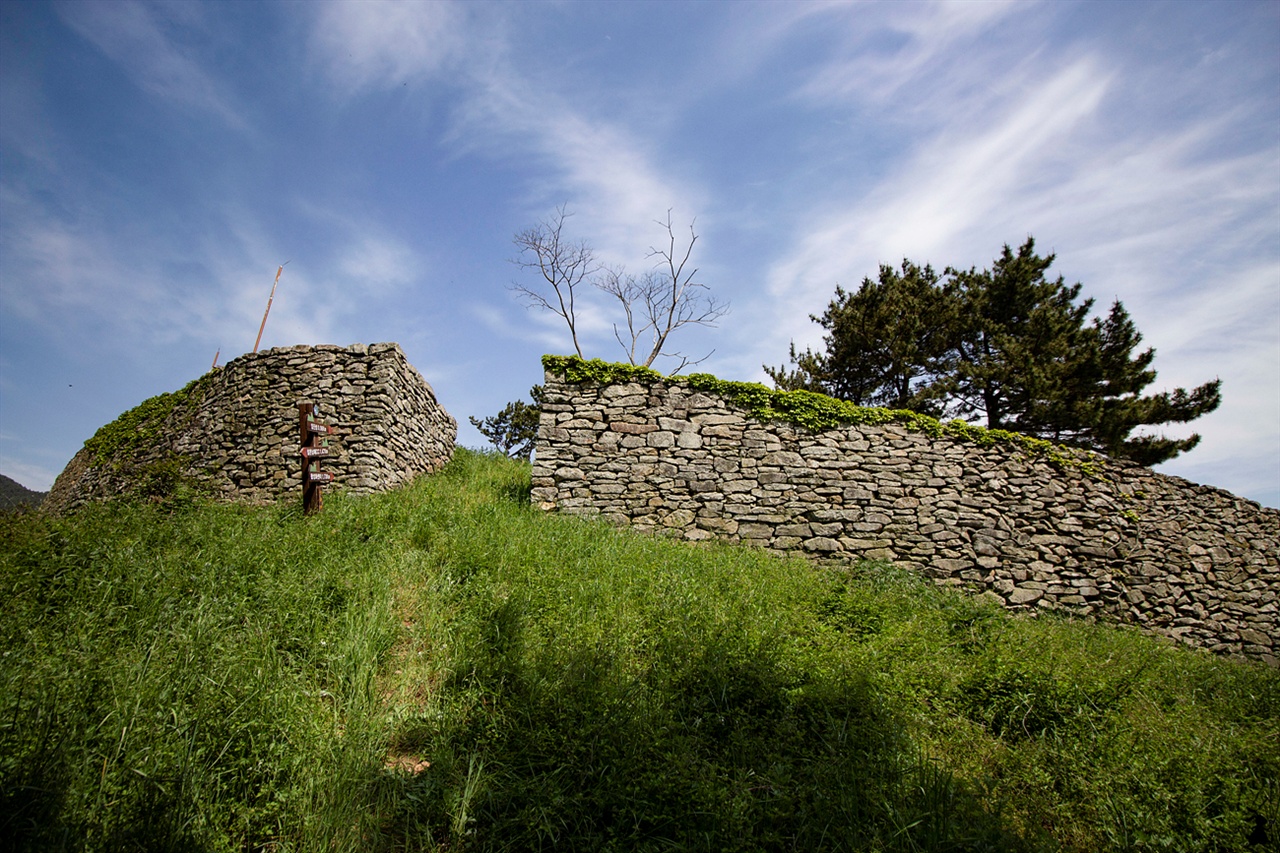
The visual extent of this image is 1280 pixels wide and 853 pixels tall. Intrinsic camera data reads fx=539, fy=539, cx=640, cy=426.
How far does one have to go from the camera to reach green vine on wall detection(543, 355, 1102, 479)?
9.42 m

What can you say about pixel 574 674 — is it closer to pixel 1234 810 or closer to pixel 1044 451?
pixel 1234 810

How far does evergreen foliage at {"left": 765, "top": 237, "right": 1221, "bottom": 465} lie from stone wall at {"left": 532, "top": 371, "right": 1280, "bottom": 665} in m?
6.57

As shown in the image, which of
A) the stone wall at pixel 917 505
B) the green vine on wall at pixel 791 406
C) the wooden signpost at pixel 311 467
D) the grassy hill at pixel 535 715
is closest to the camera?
the grassy hill at pixel 535 715

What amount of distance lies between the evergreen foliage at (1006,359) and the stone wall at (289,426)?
12.7 metres

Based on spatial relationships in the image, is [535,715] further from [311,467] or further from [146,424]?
[146,424]

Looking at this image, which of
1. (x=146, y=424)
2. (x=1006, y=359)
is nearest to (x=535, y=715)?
(x=146, y=424)

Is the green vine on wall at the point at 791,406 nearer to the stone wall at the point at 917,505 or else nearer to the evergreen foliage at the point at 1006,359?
the stone wall at the point at 917,505

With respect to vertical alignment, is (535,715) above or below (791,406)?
below

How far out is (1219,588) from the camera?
9.32 metres

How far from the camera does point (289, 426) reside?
31.4ft

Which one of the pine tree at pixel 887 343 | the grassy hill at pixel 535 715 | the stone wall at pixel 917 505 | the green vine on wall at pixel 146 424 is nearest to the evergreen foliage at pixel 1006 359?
the pine tree at pixel 887 343

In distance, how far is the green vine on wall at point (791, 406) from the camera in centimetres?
942

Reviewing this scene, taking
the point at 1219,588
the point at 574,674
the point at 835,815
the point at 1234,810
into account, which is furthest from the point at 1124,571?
the point at 574,674

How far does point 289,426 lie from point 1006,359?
62.0 feet
